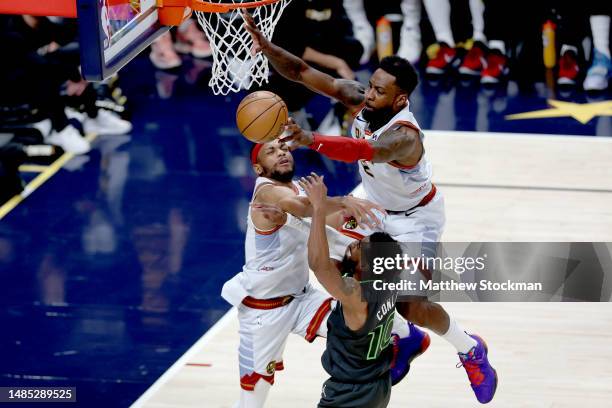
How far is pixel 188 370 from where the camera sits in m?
7.38

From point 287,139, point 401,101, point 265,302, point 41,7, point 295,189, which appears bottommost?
point 265,302

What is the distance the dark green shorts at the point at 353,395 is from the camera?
5852 millimetres

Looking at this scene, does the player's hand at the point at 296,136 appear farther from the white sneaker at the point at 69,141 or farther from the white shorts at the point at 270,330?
the white sneaker at the point at 69,141

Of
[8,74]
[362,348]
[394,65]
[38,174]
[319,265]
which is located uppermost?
[394,65]

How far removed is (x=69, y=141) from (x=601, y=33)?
6017 mm

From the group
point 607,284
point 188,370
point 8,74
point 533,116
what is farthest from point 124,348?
point 533,116

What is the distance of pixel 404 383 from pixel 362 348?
1.45 m

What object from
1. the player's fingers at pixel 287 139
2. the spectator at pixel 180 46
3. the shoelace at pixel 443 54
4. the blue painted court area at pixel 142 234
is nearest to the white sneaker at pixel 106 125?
the blue painted court area at pixel 142 234

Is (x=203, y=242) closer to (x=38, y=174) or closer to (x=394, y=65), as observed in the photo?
(x=38, y=174)

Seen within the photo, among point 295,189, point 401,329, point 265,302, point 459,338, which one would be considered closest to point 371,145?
point 295,189

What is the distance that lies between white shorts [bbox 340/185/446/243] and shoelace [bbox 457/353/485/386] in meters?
0.70

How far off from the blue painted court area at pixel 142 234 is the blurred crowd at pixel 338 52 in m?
0.35

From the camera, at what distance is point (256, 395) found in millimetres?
6375

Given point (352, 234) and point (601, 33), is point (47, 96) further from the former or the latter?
point (601, 33)
